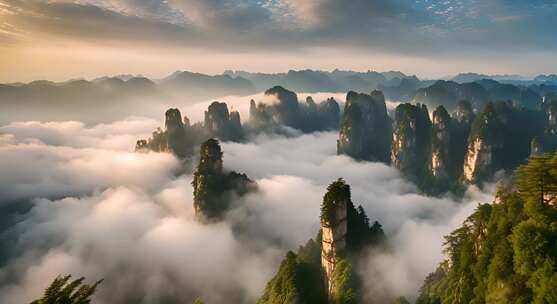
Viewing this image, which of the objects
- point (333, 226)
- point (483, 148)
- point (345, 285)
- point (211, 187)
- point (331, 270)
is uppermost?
point (333, 226)

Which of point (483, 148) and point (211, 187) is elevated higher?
point (211, 187)

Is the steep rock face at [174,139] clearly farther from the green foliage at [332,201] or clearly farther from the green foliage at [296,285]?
the green foliage at [332,201]

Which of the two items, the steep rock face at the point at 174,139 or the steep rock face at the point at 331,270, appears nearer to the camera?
the steep rock face at the point at 331,270

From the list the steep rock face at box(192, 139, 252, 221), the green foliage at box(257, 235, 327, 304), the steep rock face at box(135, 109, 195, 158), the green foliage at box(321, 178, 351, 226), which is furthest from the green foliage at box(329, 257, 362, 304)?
the steep rock face at box(135, 109, 195, 158)

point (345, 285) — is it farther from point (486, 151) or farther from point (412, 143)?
point (412, 143)

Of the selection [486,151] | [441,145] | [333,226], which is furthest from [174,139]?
[486,151]

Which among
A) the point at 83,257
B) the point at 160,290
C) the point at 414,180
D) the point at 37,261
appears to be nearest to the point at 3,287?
the point at 37,261

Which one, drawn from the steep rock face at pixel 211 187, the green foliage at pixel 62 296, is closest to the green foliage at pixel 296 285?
the green foliage at pixel 62 296
